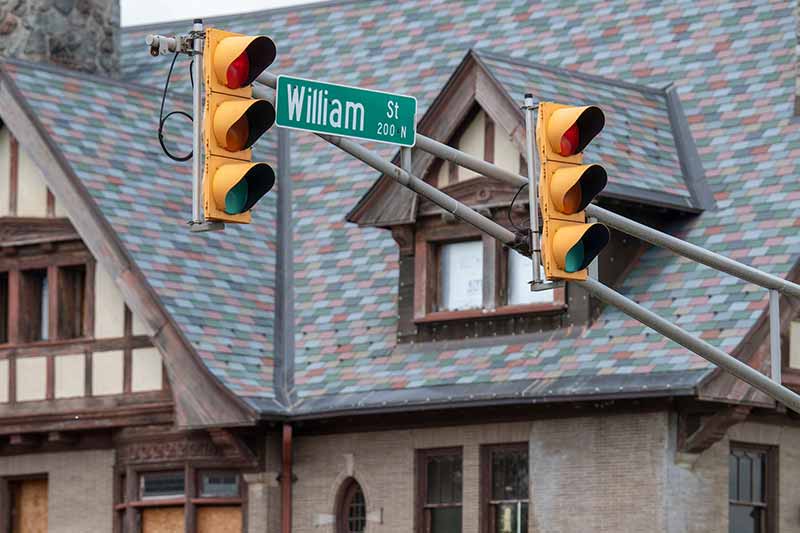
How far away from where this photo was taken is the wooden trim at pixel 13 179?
1092 inches

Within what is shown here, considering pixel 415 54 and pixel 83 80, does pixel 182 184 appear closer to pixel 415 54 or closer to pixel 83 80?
pixel 83 80

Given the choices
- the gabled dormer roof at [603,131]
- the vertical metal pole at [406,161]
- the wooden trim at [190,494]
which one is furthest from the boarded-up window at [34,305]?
the vertical metal pole at [406,161]

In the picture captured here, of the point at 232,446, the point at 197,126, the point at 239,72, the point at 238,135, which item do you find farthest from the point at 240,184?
the point at 232,446

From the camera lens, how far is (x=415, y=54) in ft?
101

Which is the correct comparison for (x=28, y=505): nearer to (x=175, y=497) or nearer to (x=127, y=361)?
(x=175, y=497)

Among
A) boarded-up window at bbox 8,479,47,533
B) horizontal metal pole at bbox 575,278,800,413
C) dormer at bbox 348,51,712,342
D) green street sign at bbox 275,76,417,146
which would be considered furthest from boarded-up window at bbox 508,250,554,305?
green street sign at bbox 275,76,417,146

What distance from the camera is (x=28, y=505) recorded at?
2841 cm

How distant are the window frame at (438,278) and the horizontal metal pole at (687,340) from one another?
1037 cm

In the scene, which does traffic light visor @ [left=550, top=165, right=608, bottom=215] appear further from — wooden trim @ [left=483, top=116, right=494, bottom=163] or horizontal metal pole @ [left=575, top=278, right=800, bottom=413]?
wooden trim @ [left=483, top=116, right=494, bottom=163]

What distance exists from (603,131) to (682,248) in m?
11.5

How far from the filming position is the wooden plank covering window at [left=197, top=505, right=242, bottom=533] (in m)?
26.5

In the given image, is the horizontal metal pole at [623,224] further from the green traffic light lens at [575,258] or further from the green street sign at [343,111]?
the green traffic light lens at [575,258]

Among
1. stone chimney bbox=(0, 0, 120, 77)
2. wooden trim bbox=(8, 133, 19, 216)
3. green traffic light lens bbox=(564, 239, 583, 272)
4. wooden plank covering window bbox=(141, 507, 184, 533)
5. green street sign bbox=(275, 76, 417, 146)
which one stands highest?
stone chimney bbox=(0, 0, 120, 77)

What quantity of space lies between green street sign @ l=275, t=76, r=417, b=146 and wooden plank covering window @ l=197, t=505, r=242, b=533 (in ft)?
44.8
